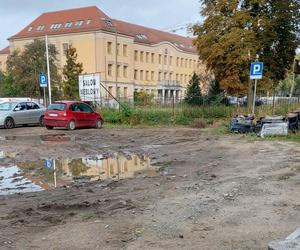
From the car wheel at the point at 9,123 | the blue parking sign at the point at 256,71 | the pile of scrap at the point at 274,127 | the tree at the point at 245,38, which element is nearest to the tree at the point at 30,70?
the tree at the point at 245,38

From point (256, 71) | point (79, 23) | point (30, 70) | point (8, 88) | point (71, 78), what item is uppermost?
point (79, 23)

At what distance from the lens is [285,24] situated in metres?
33.9

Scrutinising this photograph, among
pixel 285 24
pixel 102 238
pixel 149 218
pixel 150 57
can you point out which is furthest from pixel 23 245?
pixel 150 57

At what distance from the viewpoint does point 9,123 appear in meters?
24.9

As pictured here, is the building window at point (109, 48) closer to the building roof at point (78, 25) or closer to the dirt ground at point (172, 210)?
the building roof at point (78, 25)

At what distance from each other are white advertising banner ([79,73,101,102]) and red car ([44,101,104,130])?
18.8 feet

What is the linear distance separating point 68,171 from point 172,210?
4940 millimetres

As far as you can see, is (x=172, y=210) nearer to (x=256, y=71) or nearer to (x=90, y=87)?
(x=256, y=71)

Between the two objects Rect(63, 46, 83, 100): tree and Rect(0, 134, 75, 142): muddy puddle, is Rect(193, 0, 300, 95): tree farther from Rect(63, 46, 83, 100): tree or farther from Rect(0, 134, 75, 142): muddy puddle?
Rect(63, 46, 83, 100): tree

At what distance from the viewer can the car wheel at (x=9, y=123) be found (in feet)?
81.1

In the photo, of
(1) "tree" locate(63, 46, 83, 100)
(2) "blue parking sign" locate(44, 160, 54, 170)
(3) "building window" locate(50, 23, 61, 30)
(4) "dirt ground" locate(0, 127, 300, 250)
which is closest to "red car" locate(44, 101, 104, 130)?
(2) "blue parking sign" locate(44, 160, 54, 170)

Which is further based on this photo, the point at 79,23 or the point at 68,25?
the point at 68,25

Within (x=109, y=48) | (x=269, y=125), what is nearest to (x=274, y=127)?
(x=269, y=125)

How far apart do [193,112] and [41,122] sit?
9841 millimetres
